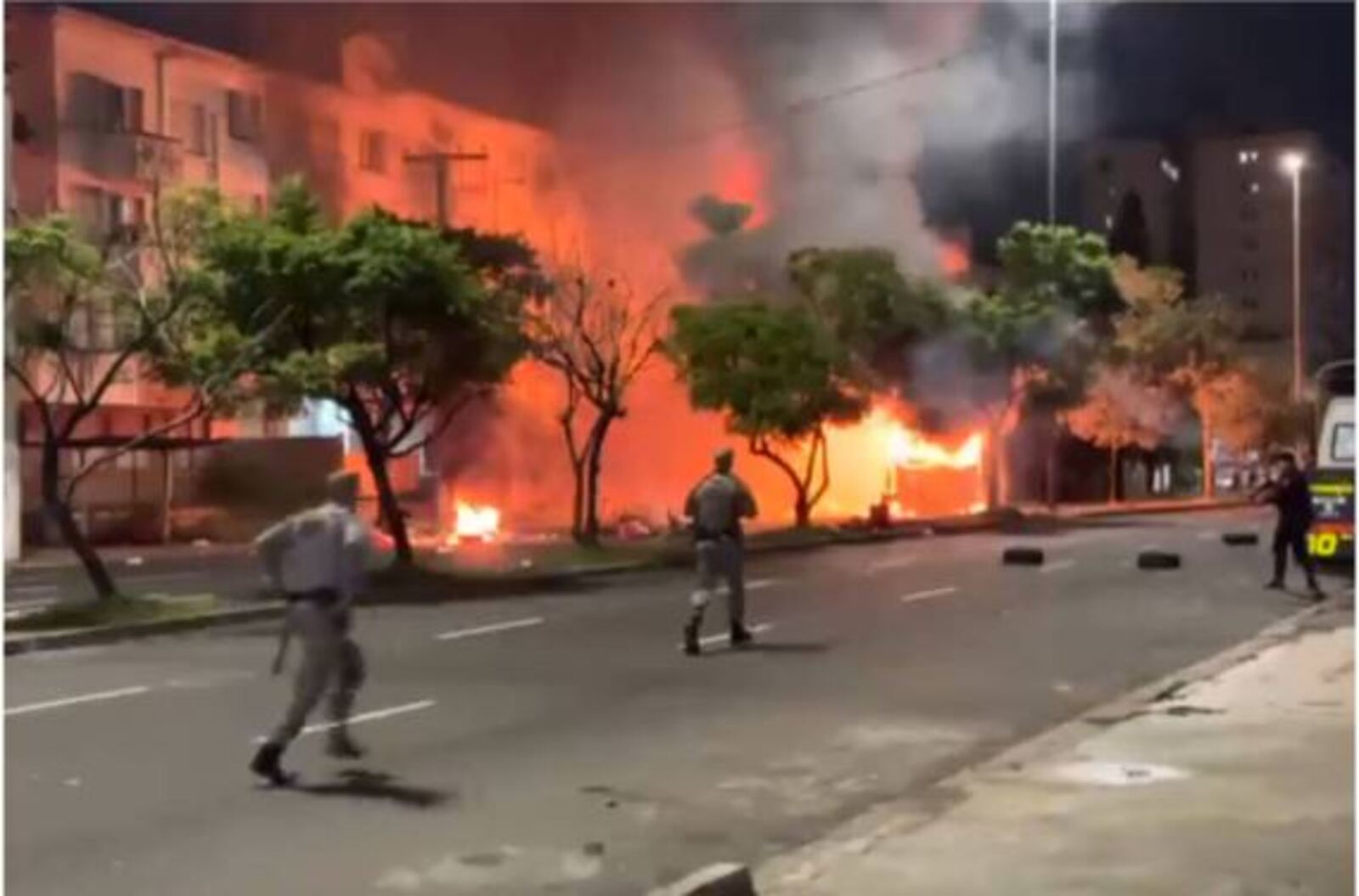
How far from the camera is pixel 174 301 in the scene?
1820cm

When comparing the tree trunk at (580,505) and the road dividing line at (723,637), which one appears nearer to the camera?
the road dividing line at (723,637)

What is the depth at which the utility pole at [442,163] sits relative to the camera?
120 ft

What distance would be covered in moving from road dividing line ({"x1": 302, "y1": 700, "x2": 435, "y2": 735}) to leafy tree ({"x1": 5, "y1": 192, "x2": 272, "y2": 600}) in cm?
671

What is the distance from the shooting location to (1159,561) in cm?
2319

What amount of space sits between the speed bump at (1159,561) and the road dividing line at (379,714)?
44.9 ft

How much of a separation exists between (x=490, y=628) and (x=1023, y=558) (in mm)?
10077

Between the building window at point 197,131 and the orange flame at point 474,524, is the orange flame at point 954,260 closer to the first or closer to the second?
the orange flame at point 474,524

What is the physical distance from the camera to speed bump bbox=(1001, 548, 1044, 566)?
24.1 metres

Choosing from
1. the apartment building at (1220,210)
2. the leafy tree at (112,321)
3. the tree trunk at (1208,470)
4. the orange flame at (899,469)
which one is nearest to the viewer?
the leafy tree at (112,321)

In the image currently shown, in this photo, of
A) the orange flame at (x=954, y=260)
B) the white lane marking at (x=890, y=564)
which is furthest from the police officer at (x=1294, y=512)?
the orange flame at (x=954, y=260)

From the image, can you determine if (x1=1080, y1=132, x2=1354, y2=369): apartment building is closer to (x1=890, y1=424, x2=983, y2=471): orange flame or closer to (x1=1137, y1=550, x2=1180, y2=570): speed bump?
(x1=890, y1=424, x2=983, y2=471): orange flame

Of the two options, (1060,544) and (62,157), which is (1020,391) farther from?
(62,157)

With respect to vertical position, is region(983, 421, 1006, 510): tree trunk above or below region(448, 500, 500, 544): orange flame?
above

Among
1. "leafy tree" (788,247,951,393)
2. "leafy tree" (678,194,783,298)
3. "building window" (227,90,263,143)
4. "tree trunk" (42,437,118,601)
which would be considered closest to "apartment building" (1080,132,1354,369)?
"leafy tree" (788,247,951,393)
